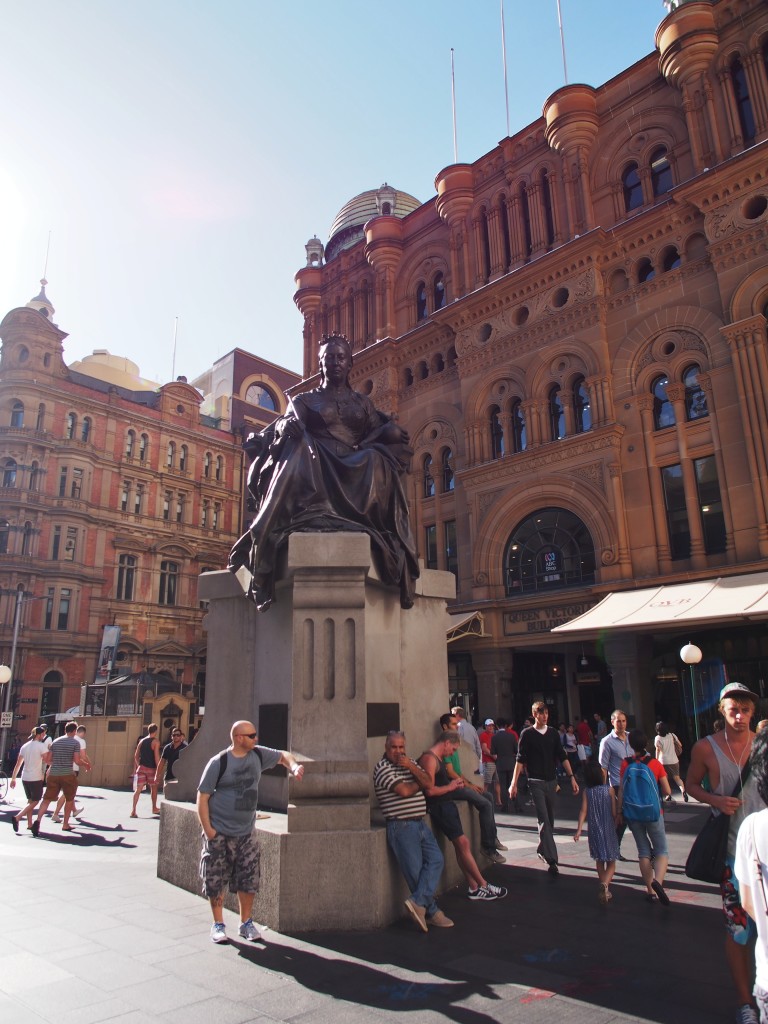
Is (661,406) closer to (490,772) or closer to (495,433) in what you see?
(495,433)

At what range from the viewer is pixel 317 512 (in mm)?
6945

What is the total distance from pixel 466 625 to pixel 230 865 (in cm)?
1931

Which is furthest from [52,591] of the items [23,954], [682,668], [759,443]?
[23,954]

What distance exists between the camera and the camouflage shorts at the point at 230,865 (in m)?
5.42

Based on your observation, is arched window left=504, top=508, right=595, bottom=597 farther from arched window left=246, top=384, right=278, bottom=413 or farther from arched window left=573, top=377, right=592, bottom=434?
arched window left=246, top=384, right=278, bottom=413

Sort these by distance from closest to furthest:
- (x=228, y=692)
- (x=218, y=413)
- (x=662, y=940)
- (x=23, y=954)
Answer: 1. (x=23, y=954)
2. (x=662, y=940)
3. (x=228, y=692)
4. (x=218, y=413)

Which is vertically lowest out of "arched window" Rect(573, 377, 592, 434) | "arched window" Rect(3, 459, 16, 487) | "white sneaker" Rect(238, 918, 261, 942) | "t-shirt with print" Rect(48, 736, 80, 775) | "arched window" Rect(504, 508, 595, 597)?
"white sneaker" Rect(238, 918, 261, 942)

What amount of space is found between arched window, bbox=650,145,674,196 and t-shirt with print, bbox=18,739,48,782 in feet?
78.5

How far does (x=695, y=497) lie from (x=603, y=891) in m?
16.4

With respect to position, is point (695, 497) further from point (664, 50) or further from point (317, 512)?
point (317, 512)

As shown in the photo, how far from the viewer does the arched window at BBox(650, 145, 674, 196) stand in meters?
23.7

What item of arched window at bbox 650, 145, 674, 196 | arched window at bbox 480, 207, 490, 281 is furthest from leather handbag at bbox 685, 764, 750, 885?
arched window at bbox 480, 207, 490, 281

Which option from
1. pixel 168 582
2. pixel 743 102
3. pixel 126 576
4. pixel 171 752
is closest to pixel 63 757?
pixel 171 752

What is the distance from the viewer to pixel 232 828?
5512 mm
